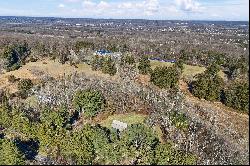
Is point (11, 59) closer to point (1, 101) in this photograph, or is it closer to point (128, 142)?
point (1, 101)

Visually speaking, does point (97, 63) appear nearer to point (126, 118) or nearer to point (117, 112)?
point (117, 112)

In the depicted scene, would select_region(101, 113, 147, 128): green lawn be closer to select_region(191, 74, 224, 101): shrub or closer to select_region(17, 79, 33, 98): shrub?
select_region(191, 74, 224, 101): shrub

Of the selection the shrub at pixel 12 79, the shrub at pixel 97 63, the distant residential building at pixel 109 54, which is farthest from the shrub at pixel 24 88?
the distant residential building at pixel 109 54

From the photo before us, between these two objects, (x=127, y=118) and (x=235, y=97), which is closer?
(x=127, y=118)

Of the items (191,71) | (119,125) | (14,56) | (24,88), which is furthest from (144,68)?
(14,56)

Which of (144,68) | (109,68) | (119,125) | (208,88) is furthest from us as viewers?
(144,68)

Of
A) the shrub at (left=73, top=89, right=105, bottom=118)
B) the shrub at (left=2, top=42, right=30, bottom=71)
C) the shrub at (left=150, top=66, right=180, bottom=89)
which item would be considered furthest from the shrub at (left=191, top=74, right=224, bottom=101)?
the shrub at (left=2, top=42, right=30, bottom=71)

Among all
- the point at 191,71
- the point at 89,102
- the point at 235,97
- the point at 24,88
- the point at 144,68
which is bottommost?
the point at 235,97
